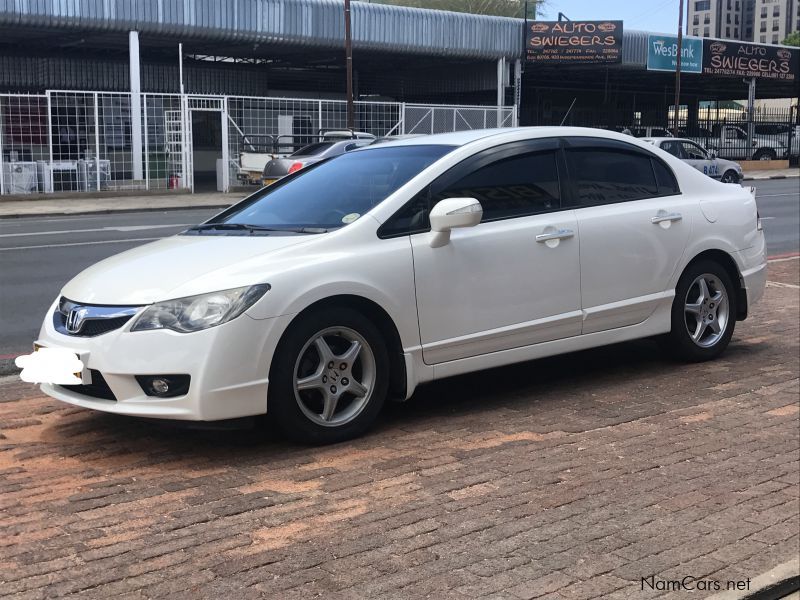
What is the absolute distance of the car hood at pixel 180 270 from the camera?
15.0ft

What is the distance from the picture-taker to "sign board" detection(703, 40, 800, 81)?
42.9 m

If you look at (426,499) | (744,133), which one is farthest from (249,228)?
(744,133)

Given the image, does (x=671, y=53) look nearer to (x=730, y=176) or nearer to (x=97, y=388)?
(x=730, y=176)

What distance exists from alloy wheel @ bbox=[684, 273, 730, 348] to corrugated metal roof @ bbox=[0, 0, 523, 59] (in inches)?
951

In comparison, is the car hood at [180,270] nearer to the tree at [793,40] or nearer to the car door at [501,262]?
the car door at [501,262]

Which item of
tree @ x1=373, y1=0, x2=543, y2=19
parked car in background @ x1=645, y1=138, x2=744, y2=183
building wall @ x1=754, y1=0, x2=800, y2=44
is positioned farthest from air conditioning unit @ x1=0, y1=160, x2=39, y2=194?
building wall @ x1=754, y1=0, x2=800, y2=44

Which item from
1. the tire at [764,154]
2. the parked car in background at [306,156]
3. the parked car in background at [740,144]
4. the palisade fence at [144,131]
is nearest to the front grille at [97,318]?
the parked car in background at [306,156]

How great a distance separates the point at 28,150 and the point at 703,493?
78.2 ft

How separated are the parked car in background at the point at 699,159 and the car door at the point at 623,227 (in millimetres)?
19485

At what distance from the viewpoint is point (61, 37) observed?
101 feet

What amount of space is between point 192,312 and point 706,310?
12.6 feet

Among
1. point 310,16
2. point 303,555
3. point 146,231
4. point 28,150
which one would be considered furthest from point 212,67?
point 303,555

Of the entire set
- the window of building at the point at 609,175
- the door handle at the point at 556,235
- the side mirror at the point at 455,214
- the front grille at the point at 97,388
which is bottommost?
the front grille at the point at 97,388

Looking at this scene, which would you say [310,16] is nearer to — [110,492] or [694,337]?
[694,337]
